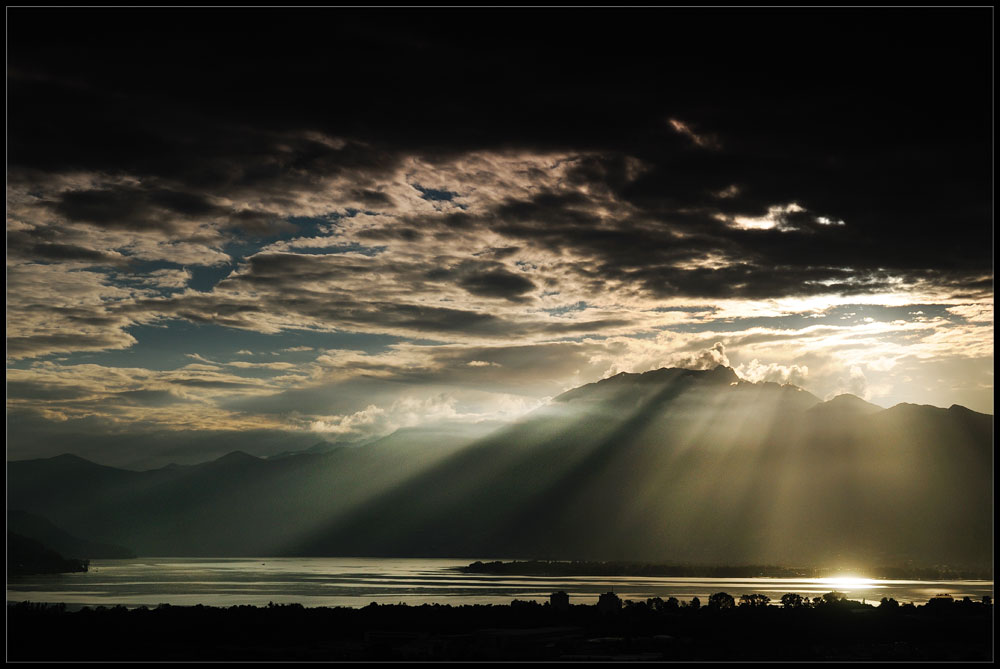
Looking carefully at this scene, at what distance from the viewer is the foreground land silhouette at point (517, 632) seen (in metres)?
96.1

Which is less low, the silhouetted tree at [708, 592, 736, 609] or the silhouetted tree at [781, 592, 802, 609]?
the silhouetted tree at [708, 592, 736, 609]

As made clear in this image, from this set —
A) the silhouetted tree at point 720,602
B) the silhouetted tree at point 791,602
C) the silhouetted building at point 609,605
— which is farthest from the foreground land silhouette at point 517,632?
the silhouetted tree at point 791,602

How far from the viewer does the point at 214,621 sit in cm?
12556

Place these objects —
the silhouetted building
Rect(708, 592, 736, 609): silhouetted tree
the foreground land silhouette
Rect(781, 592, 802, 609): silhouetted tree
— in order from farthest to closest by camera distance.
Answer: Rect(708, 592, 736, 609): silhouetted tree < Rect(781, 592, 802, 609): silhouetted tree < the silhouetted building < the foreground land silhouette

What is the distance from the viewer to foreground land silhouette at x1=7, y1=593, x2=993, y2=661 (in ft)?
315

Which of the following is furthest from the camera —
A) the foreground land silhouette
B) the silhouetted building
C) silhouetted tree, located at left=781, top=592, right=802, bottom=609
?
silhouetted tree, located at left=781, top=592, right=802, bottom=609

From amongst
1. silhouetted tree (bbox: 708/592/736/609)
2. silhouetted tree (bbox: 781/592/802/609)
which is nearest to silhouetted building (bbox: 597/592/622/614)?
silhouetted tree (bbox: 708/592/736/609)

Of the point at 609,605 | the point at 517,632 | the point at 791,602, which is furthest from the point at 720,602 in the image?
the point at 517,632

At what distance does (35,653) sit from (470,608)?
7233cm

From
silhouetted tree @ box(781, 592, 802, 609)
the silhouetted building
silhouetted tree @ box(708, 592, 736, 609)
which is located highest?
the silhouetted building

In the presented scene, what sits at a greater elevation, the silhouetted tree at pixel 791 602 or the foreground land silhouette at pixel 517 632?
the foreground land silhouette at pixel 517 632

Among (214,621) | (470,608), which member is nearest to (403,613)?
(470,608)

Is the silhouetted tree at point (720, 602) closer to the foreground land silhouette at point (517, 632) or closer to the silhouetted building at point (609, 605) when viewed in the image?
the foreground land silhouette at point (517, 632)

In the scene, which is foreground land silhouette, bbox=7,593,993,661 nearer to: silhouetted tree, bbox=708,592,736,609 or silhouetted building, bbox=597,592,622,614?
silhouetted building, bbox=597,592,622,614
